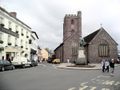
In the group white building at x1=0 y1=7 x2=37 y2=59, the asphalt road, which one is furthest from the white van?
the asphalt road

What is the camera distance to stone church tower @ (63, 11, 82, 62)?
85.4 metres

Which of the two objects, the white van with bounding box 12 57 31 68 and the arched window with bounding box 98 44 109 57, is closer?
the white van with bounding box 12 57 31 68

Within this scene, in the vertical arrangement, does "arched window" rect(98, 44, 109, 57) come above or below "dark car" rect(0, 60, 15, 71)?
above

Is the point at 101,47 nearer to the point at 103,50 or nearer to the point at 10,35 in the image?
the point at 103,50

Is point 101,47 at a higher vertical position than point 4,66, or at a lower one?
higher

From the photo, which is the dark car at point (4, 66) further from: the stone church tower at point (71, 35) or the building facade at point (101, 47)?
the stone church tower at point (71, 35)

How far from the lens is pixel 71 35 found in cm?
8750

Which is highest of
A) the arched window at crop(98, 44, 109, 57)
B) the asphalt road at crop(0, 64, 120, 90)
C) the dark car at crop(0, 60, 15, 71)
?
the arched window at crop(98, 44, 109, 57)

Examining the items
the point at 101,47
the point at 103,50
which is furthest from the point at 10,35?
the point at 103,50

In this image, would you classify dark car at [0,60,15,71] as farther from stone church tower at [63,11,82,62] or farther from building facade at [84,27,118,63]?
stone church tower at [63,11,82,62]

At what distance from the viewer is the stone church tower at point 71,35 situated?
85375 millimetres

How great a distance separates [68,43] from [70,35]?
479 cm

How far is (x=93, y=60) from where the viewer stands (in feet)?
253

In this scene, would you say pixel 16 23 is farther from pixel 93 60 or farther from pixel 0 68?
pixel 93 60
